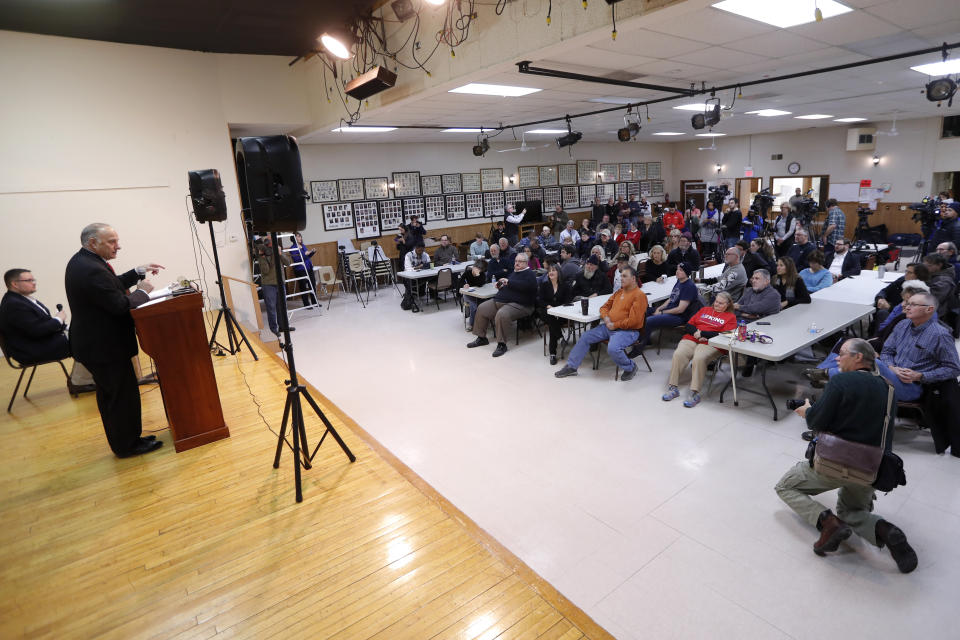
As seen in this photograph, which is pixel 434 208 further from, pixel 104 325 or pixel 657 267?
pixel 104 325

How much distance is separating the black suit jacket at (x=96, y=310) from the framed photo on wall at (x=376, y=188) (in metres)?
9.37

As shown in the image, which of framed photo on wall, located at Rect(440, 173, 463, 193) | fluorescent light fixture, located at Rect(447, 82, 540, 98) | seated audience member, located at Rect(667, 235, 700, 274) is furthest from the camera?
framed photo on wall, located at Rect(440, 173, 463, 193)

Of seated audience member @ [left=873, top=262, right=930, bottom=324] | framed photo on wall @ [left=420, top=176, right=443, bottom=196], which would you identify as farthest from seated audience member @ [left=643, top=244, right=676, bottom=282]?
framed photo on wall @ [left=420, top=176, right=443, bottom=196]

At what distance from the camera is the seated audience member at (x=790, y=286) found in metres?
5.42

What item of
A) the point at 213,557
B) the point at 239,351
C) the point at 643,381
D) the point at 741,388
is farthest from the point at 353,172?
the point at 213,557

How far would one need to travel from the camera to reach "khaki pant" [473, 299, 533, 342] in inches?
259

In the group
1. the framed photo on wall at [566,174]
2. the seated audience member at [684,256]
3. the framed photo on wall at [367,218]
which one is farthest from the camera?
the framed photo on wall at [566,174]

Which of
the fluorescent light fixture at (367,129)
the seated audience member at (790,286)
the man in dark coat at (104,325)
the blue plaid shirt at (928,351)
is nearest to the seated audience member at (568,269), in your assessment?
the seated audience member at (790,286)

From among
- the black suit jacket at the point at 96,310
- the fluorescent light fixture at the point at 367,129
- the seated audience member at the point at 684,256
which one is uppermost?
the fluorescent light fixture at the point at 367,129

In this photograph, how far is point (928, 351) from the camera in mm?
3555

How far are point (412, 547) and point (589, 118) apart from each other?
354 inches

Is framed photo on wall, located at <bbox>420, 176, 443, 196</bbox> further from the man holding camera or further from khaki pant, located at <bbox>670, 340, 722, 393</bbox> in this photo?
the man holding camera

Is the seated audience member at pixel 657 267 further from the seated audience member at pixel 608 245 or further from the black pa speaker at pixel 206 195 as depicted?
the black pa speaker at pixel 206 195

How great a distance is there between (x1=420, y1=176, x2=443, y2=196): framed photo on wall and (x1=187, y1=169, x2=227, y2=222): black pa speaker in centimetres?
857
